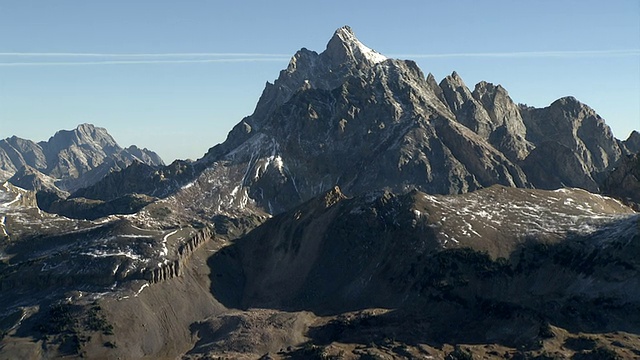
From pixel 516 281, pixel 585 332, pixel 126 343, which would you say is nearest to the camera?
pixel 585 332

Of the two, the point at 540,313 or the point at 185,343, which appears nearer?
the point at 540,313

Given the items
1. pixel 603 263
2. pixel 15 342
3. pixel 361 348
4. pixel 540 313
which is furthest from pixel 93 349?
pixel 603 263

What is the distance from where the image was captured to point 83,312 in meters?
192

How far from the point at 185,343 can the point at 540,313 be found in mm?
98580

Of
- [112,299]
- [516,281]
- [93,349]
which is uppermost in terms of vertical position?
[516,281]

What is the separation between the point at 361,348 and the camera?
6964 inches

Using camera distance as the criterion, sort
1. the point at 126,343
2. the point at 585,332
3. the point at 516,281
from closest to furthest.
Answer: the point at 585,332
the point at 126,343
the point at 516,281

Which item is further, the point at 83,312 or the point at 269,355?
the point at 83,312

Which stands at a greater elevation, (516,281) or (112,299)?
(516,281)

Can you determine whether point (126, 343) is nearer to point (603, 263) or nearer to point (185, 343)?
point (185, 343)

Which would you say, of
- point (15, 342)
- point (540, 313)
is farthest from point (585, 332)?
point (15, 342)

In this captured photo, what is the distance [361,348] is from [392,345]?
8.18 metres

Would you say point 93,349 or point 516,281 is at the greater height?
point 516,281

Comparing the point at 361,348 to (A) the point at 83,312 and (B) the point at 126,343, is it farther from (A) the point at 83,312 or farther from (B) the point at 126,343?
(A) the point at 83,312
